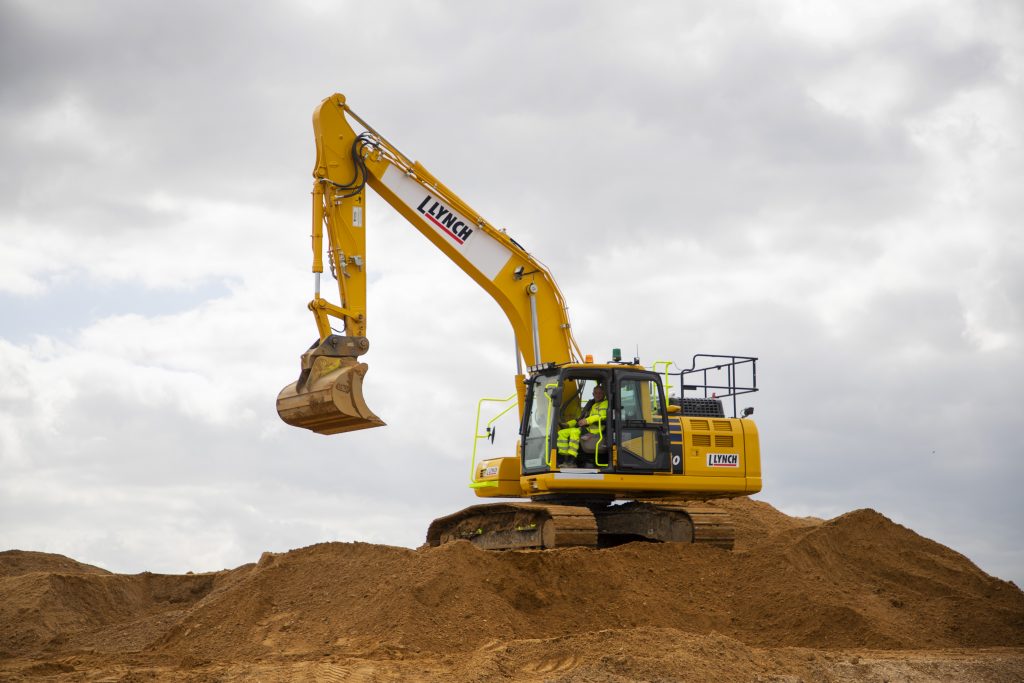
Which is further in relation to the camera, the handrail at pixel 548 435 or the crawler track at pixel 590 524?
the handrail at pixel 548 435

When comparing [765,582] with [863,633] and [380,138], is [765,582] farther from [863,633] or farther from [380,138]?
[380,138]

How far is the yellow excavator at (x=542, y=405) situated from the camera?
628 inches

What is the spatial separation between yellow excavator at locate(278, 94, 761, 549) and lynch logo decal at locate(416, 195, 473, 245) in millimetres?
15

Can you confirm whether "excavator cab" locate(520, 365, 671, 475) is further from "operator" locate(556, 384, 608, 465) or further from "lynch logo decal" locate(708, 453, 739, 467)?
"lynch logo decal" locate(708, 453, 739, 467)

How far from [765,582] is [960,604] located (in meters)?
2.97

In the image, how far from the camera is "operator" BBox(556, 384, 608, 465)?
1625 centimetres

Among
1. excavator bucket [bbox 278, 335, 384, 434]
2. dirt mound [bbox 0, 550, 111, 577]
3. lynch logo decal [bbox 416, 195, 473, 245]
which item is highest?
lynch logo decal [bbox 416, 195, 473, 245]

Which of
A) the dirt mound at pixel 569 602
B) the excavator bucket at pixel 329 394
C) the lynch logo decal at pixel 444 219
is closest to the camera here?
the dirt mound at pixel 569 602

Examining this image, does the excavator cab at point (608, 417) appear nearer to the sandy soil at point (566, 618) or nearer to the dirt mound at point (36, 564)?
the sandy soil at point (566, 618)

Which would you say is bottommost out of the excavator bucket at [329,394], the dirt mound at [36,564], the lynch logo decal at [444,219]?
the dirt mound at [36,564]

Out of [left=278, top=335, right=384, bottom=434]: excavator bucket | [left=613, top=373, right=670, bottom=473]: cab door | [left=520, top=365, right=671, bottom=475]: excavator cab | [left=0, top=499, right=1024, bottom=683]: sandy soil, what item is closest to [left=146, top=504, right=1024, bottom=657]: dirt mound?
[left=0, top=499, right=1024, bottom=683]: sandy soil

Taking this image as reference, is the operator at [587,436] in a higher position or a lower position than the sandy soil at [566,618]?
higher

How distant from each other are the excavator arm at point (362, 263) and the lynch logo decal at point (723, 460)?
98.8 inches

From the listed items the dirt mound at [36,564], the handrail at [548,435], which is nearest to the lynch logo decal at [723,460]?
the handrail at [548,435]
